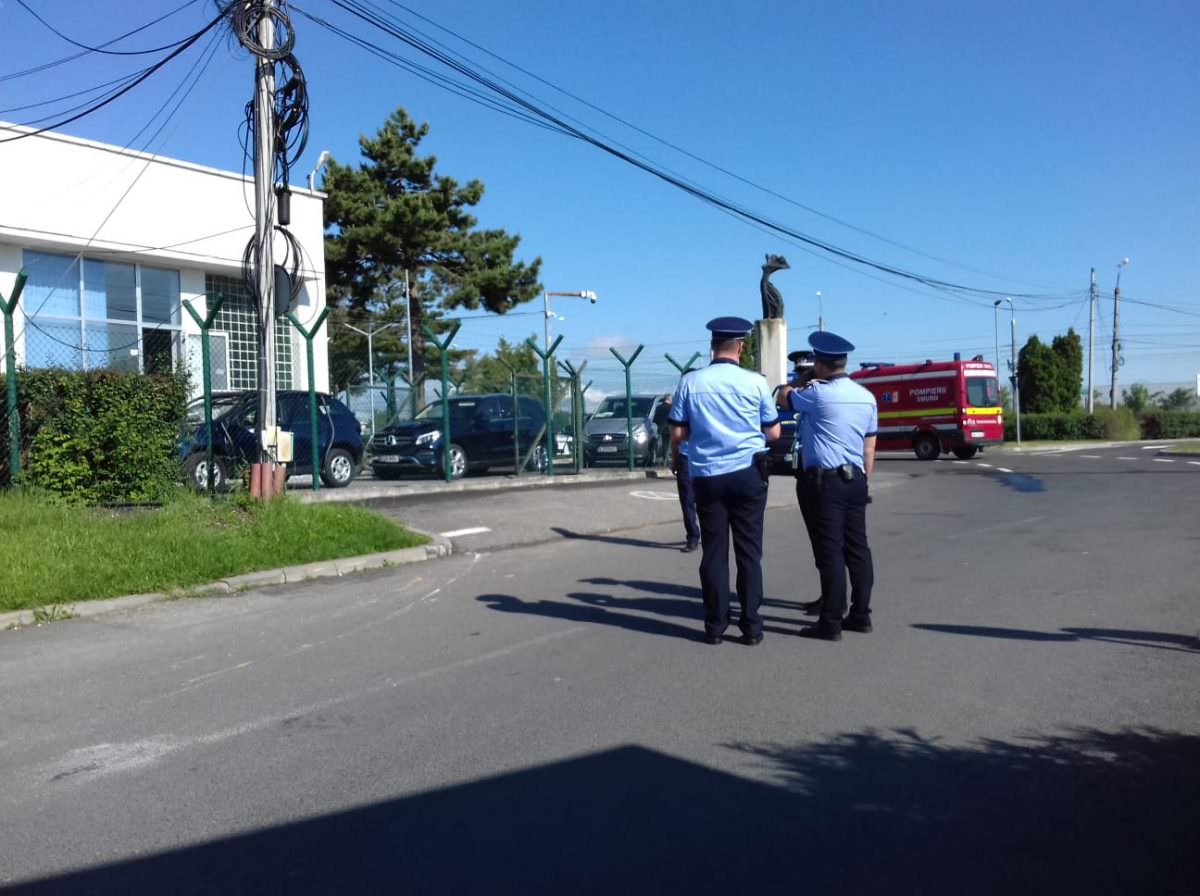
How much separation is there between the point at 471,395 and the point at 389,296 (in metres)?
21.6

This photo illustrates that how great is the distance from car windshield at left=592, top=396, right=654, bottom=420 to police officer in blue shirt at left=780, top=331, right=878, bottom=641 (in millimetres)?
14016

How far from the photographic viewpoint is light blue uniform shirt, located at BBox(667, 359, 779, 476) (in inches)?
238

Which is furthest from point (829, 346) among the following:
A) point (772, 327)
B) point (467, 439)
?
point (772, 327)

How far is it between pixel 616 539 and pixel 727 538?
5638mm

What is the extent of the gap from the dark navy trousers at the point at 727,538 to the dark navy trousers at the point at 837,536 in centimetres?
37

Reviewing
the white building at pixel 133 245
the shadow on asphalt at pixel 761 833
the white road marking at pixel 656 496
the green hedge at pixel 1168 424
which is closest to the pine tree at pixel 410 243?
the white building at pixel 133 245

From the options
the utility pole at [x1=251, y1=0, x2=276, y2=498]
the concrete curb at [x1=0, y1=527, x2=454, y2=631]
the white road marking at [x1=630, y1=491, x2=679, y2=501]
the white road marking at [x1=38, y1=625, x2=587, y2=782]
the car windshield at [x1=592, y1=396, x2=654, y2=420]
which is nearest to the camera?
the white road marking at [x1=38, y1=625, x2=587, y2=782]

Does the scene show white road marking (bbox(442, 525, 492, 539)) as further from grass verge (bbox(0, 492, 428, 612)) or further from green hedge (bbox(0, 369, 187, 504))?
green hedge (bbox(0, 369, 187, 504))

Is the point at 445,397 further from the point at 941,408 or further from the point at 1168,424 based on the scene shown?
the point at 1168,424

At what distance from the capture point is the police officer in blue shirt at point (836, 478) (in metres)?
6.27

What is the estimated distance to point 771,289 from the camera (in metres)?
20.5

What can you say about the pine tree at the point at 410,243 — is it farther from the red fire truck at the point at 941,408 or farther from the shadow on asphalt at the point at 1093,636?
the shadow on asphalt at the point at 1093,636

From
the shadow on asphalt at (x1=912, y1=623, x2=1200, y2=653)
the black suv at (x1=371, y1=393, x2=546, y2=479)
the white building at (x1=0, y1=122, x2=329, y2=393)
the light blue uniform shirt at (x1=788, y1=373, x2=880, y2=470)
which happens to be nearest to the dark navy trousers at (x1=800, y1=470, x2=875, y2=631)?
the light blue uniform shirt at (x1=788, y1=373, x2=880, y2=470)

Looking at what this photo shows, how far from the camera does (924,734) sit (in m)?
4.53
